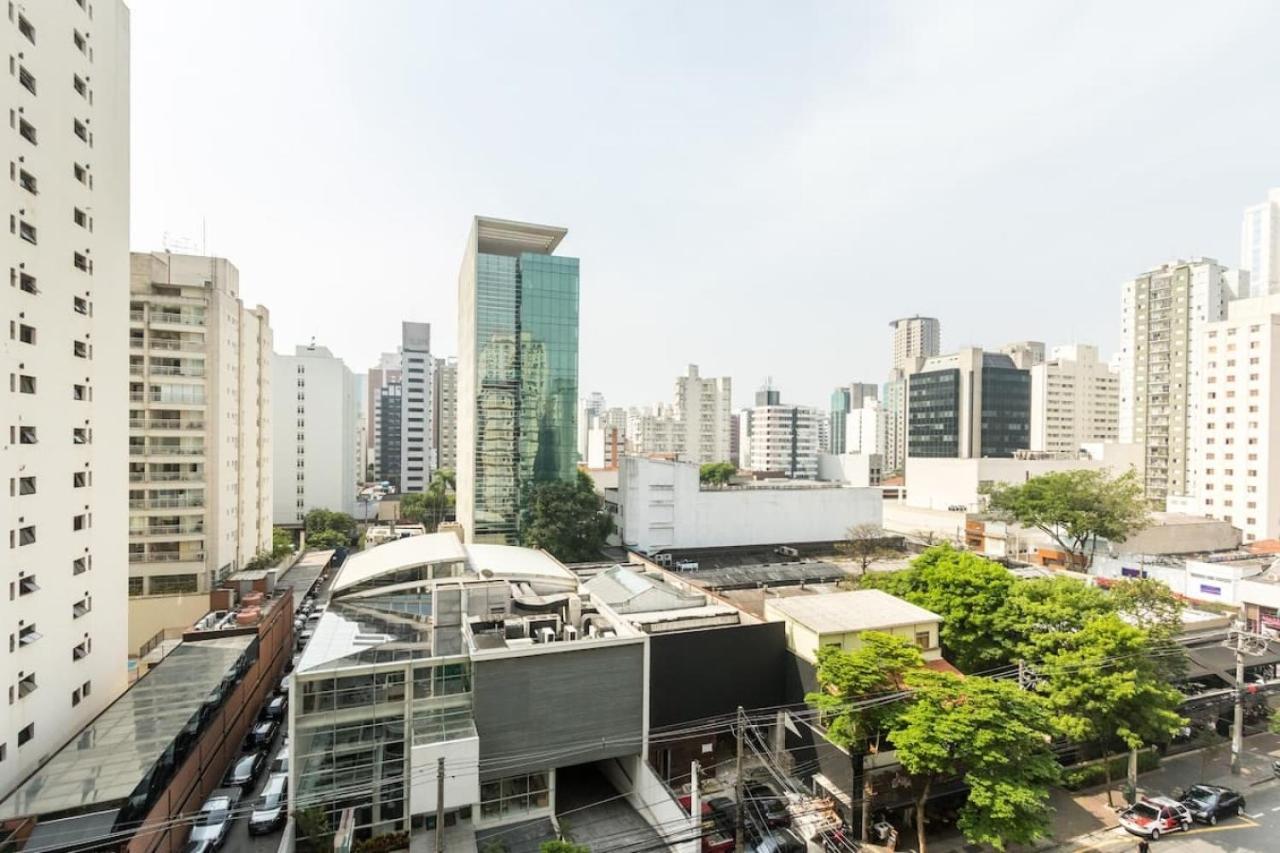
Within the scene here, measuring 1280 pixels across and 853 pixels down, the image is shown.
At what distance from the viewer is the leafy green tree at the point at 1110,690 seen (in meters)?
18.6

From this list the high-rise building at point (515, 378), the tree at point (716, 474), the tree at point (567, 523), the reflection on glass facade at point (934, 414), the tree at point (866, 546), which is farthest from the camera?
the reflection on glass facade at point (934, 414)

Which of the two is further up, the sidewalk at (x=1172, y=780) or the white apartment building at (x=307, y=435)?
the white apartment building at (x=307, y=435)

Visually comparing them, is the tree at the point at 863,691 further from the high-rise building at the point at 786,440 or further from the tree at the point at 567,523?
the high-rise building at the point at 786,440

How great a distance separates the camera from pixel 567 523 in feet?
154

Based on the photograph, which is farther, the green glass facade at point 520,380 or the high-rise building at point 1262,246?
the high-rise building at point 1262,246

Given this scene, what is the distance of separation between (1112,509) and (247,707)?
53.8 m

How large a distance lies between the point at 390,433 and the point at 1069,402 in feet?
392

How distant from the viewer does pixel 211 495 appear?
37188mm

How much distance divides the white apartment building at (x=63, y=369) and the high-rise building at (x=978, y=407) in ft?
320

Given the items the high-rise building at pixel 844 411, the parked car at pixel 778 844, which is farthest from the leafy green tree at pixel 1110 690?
the high-rise building at pixel 844 411

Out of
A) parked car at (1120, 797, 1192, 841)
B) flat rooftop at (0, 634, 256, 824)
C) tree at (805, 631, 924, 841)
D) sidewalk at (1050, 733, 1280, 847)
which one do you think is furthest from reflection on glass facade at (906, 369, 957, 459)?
flat rooftop at (0, 634, 256, 824)

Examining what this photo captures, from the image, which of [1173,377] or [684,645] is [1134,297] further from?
[684,645]

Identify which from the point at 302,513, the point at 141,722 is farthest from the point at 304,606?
the point at 302,513

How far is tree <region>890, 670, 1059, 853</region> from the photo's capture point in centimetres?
1544
